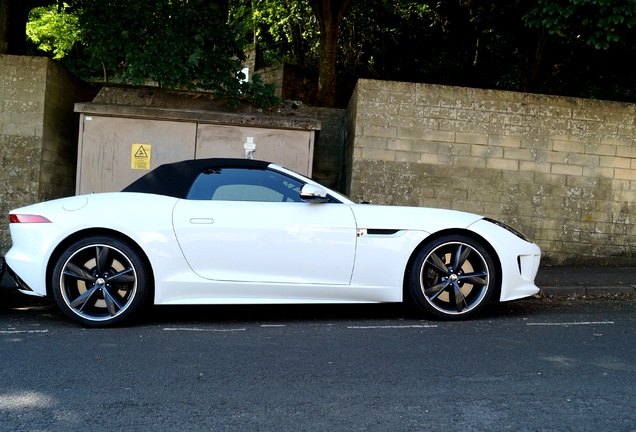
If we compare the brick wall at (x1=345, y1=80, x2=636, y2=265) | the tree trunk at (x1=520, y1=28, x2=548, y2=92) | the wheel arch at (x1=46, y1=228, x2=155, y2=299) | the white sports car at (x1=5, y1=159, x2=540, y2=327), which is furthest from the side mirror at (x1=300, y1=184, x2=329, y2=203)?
the tree trunk at (x1=520, y1=28, x2=548, y2=92)

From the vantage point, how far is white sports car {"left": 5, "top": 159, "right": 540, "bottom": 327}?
552 centimetres

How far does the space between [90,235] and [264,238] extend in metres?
1.48

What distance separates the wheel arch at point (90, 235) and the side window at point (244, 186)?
634 mm

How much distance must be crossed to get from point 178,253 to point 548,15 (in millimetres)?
7218

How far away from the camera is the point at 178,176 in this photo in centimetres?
591

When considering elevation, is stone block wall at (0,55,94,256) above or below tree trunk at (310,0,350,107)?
below

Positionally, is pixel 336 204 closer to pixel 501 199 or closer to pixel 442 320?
pixel 442 320

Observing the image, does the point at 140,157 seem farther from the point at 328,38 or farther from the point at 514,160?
the point at 328,38

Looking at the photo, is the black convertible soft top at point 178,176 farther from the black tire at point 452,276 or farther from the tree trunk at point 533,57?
the tree trunk at point 533,57

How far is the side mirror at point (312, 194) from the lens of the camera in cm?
559

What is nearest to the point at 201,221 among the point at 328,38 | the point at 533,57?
the point at 328,38

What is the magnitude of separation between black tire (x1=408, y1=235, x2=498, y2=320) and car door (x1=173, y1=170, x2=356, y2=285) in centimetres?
65

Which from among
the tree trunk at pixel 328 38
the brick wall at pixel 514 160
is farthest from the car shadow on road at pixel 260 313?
the tree trunk at pixel 328 38

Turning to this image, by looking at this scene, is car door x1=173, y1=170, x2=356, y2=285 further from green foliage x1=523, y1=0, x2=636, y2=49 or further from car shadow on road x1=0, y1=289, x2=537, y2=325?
green foliage x1=523, y1=0, x2=636, y2=49
